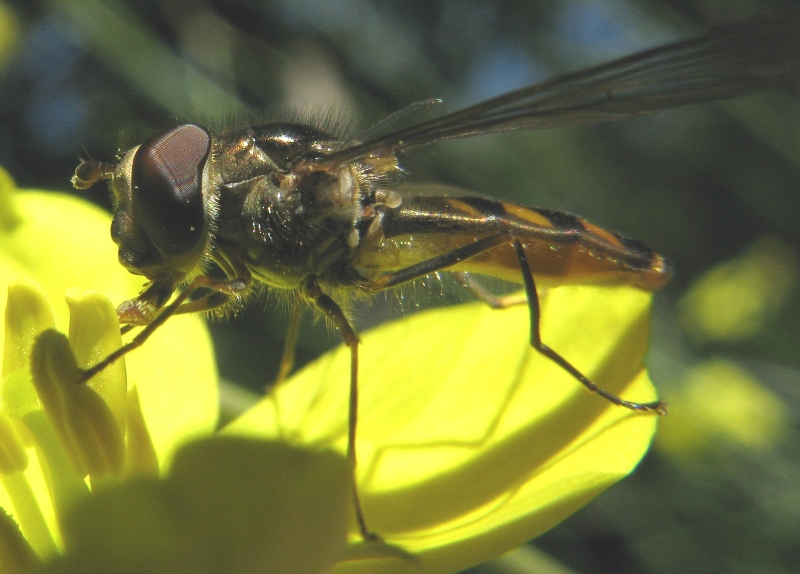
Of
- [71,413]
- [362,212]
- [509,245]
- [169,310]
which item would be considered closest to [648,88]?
[509,245]

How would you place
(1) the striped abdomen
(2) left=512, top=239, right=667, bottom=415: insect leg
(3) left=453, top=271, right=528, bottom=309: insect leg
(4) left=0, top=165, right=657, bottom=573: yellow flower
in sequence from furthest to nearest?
1. (3) left=453, top=271, right=528, bottom=309: insect leg
2. (1) the striped abdomen
3. (2) left=512, top=239, right=667, bottom=415: insect leg
4. (4) left=0, top=165, right=657, bottom=573: yellow flower

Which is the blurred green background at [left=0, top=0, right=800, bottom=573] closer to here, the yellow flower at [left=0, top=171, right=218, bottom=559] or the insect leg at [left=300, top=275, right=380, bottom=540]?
the insect leg at [left=300, top=275, right=380, bottom=540]

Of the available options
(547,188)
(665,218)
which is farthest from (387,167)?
(665,218)

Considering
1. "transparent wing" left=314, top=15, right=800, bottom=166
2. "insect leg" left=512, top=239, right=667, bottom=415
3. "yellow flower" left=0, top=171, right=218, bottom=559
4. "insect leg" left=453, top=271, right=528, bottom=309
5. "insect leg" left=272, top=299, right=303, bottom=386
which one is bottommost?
"yellow flower" left=0, top=171, right=218, bottom=559

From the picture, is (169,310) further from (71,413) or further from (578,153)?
(578,153)

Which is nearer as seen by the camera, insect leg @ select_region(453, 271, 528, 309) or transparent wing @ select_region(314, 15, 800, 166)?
transparent wing @ select_region(314, 15, 800, 166)

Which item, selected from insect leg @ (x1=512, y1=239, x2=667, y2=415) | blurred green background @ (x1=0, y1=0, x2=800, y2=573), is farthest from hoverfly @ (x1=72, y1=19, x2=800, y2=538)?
blurred green background @ (x1=0, y1=0, x2=800, y2=573)

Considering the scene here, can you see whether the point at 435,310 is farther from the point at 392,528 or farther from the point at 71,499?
the point at 71,499
